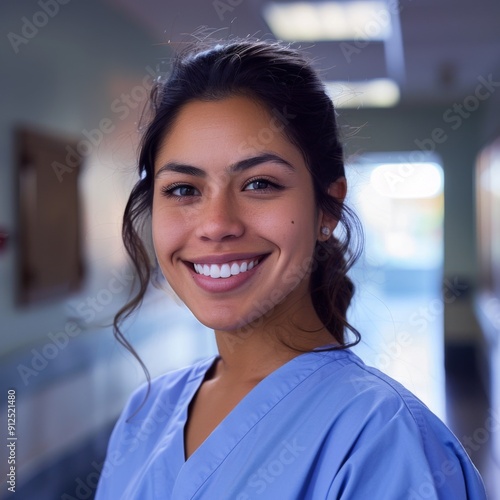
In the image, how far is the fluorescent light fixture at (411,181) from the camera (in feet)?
21.6

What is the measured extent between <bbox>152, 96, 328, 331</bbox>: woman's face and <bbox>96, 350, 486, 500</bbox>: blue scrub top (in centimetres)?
13

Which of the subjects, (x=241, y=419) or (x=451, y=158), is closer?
(x=241, y=419)

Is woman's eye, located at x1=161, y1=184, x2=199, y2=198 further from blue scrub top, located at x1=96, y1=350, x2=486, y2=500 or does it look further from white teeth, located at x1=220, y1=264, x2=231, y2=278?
blue scrub top, located at x1=96, y1=350, x2=486, y2=500

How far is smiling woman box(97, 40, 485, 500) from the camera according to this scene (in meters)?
0.81

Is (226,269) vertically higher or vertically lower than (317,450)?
higher

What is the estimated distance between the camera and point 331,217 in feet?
3.38

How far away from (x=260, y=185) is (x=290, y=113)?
0.13 m

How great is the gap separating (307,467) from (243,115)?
1.55ft

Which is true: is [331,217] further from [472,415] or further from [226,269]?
[472,415]

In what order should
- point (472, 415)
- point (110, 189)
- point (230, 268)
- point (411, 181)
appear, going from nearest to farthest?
point (230, 268), point (110, 189), point (472, 415), point (411, 181)

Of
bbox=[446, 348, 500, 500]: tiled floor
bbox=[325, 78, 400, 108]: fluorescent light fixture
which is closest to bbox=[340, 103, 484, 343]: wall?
bbox=[325, 78, 400, 108]: fluorescent light fixture

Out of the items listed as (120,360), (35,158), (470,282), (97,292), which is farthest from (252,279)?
(470,282)

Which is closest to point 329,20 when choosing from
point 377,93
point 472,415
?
point 472,415

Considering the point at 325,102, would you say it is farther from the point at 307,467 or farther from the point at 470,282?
the point at 470,282
